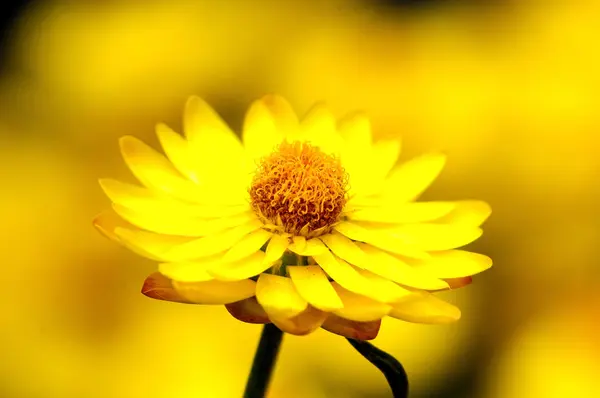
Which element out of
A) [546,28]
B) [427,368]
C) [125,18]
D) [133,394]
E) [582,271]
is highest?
[546,28]

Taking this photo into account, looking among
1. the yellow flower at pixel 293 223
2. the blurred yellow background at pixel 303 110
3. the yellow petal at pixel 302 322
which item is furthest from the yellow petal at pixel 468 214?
the blurred yellow background at pixel 303 110

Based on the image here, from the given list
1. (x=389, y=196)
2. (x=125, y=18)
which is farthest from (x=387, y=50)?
(x=389, y=196)

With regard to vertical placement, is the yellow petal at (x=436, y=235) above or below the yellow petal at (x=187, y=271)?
above

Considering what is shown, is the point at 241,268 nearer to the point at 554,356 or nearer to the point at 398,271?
the point at 398,271

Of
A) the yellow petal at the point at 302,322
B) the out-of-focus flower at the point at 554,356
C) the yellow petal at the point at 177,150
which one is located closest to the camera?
the yellow petal at the point at 302,322

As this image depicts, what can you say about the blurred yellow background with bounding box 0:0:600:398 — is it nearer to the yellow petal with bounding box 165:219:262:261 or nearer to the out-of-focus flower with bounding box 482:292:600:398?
the out-of-focus flower with bounding box 482:292:600:398

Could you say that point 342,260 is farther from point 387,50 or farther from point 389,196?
point 387,50

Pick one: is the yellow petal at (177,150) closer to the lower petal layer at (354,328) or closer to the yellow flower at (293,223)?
the yellow flower at (293,223)
